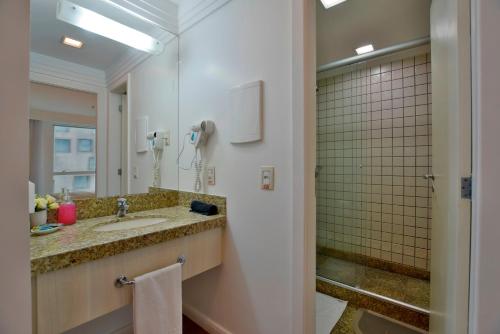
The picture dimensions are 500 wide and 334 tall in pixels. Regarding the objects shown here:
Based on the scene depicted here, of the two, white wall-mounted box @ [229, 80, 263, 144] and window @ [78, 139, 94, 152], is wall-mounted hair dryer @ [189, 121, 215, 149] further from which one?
window @ [78, 139, 94, 152]

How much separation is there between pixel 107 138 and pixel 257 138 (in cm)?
108

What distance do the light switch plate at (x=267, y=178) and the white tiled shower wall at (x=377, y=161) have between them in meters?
1.39

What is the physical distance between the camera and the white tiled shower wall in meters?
2.11

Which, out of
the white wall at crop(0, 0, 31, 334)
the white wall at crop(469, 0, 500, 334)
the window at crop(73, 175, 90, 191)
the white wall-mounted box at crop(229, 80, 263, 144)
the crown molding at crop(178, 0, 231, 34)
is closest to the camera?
the white wall at crop(0, 0, 31, 334)

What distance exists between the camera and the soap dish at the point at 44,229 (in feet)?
3.43

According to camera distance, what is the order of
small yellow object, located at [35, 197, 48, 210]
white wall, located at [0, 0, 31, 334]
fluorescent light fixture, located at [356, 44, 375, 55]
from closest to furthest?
white wall, located at [0, 0, 31, 334]
small yellow object, located at [35, 197, 48, 210]
fluorescent light fixture, located at [356, 44, 375, 55]

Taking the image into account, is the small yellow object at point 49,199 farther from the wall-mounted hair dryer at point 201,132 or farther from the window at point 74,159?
the wall-mounted hair dryer at point 201,132

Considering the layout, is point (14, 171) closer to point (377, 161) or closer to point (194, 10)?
point (194, 10)

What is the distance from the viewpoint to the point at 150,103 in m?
1.78

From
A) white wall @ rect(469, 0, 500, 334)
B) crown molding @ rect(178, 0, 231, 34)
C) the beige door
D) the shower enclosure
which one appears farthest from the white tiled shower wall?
white wall @ rect(469, 0, 500, 334)

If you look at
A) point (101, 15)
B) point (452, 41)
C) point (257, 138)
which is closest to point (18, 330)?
point (257, 138)

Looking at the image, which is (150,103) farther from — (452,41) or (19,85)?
(452,41)

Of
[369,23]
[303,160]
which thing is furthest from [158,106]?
[369,23]

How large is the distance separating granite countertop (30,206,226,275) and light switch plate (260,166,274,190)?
40 centimetres
